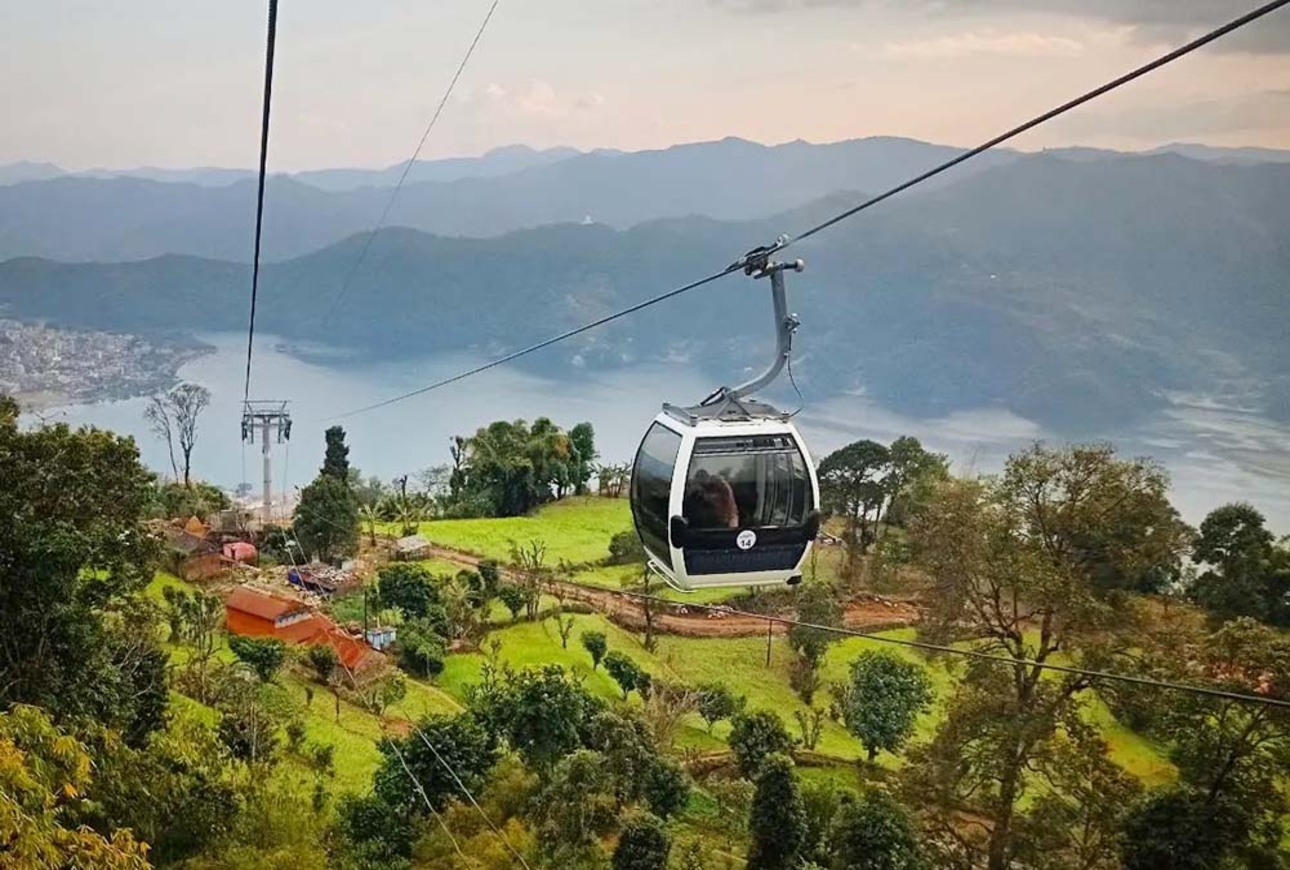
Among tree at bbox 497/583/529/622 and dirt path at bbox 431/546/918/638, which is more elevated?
tree at bbox 497/583/529/622

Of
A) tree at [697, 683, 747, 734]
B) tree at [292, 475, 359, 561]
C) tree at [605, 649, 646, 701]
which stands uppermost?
tree at [292, 475, 359, 561]

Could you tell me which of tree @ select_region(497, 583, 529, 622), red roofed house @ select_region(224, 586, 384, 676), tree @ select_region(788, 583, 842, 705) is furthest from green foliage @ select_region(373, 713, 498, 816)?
tree @ select_region(788, 583, 842, 705)

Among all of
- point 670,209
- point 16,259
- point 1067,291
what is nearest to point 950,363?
point 1067,291

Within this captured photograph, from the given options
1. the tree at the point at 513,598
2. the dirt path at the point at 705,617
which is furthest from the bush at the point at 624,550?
the tree at the point at 513,598

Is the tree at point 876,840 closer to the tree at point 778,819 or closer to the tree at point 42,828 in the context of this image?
the tree at point 778,819

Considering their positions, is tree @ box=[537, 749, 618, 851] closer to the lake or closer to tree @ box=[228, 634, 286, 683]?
tree @ box=[228, 634, 286, 683]

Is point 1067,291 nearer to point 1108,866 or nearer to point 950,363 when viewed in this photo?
point 950,363
